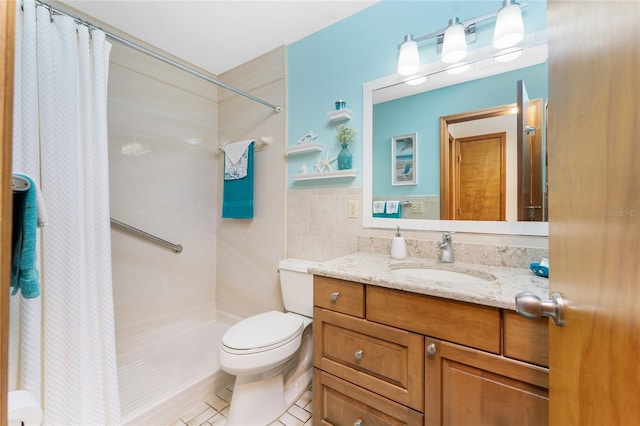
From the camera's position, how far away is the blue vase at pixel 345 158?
64.3 inches

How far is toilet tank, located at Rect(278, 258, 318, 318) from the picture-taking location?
1.62 metres

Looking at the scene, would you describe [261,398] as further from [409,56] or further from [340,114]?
[409,56]

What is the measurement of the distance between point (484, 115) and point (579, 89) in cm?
95

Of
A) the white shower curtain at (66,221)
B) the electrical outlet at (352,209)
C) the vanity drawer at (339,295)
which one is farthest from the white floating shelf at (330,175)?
the white shower curtain at (66,221)

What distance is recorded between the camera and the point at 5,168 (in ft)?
1.22

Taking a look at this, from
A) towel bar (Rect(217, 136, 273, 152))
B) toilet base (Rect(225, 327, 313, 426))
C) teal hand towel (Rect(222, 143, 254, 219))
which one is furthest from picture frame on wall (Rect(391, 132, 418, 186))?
toilet base (Rect(225, 327, 313, 426))

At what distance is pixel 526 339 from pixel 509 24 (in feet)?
4.10

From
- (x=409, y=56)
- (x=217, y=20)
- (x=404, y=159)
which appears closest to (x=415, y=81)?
(x=409, y=56)

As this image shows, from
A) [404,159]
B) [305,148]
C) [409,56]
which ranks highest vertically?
[409,56]

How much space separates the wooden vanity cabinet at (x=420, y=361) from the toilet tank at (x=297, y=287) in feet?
1.41

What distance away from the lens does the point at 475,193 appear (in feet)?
4.22

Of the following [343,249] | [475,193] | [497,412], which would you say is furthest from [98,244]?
[475,193]

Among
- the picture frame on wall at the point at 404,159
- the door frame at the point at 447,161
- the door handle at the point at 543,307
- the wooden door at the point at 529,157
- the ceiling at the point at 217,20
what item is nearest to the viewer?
the door handle at the point at 543,307

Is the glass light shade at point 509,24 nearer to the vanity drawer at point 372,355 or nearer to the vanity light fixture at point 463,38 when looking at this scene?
the vanity light fixture at point 463,38
